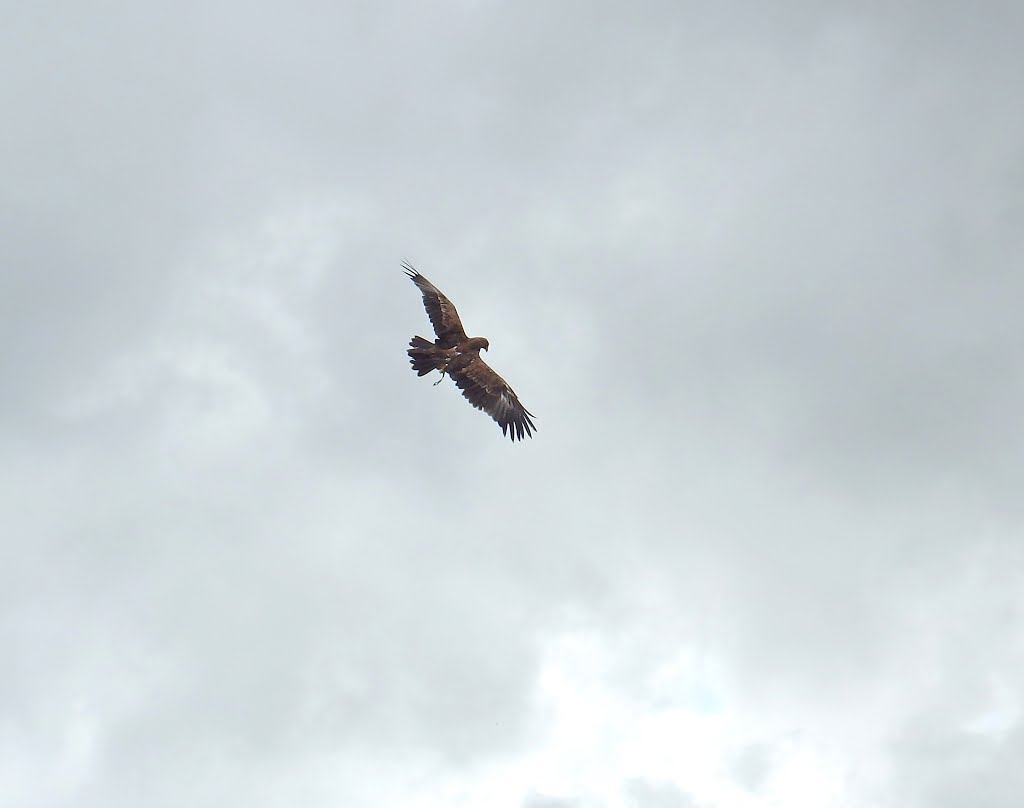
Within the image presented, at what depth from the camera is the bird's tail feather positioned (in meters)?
41.6

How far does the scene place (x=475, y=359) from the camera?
4306cm

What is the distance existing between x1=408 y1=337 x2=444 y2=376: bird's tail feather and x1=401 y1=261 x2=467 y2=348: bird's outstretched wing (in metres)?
0.82

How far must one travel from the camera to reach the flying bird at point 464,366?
42.1 meters

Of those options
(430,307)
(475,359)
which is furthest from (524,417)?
(430,307)

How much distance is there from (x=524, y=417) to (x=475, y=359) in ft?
12.0

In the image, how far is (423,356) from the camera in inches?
1636

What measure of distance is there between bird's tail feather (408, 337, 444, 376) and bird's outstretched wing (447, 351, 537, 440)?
1.28 meters

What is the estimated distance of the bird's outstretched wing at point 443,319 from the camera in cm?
4291

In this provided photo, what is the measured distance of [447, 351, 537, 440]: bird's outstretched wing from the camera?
43.2 metres

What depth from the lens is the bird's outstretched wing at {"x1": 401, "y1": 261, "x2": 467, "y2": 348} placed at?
42906 mm

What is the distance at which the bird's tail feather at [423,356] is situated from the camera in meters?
41.6

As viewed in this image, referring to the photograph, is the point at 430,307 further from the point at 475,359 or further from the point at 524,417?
the point at 524,417

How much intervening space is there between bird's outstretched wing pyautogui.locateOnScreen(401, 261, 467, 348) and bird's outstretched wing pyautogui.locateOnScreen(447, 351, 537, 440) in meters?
1.24

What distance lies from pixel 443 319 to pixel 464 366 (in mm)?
2455
